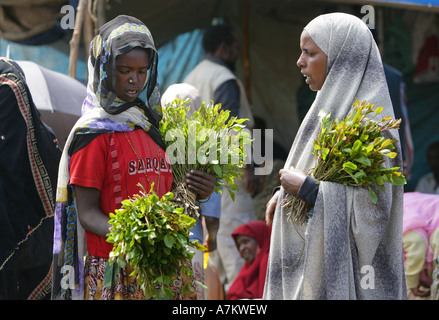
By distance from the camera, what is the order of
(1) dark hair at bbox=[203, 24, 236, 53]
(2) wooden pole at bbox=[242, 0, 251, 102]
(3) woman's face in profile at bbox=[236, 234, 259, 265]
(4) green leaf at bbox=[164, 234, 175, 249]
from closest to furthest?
(4) green leaf at bbox=[164, 234, 175, 249]
(3) woman's face in profile at bbox=[236, 234, 259, 265]
(1) dark hair at bbox=[203, 24, 236, 53]
(2) wooden pole at bbox=[242, 0, 251, 102]

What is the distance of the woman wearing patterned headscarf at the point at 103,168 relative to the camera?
342cm

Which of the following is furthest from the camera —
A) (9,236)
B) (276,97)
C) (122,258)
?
(276,97)

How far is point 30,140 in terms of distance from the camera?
4453 mm

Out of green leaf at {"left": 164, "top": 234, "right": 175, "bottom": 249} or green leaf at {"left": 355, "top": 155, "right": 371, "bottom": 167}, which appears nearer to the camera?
green leaf at {"left": 164, "top": 234, "right": 175, "bottom": 249}

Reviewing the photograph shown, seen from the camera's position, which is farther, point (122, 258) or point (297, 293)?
point (297, 293)

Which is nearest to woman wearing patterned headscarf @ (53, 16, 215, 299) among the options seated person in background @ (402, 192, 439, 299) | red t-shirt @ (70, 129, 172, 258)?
red t-shirt @ (70, 129, 172, 258)

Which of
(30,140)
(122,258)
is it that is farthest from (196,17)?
(122,258)

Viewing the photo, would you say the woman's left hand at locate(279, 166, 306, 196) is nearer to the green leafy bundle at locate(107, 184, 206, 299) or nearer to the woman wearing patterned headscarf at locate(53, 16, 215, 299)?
the green leafy bundle at locate(107, 184, 206, 299)

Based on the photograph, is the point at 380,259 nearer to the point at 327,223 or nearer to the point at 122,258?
the point at 327,223

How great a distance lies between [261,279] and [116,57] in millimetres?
3247

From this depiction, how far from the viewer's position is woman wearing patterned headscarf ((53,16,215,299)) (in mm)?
3420

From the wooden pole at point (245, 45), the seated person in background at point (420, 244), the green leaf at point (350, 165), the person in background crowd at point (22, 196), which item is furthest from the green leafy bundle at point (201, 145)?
the wooden pole at point (245, 45)

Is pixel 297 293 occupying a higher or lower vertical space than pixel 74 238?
lower

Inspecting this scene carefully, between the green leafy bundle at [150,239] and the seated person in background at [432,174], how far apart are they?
18.7 feet
